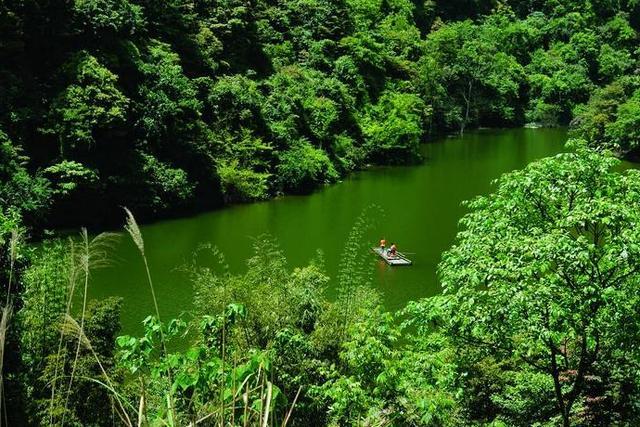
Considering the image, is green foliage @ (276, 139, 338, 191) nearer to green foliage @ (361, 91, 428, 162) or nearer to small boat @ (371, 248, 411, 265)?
green foliage @ (361, 91, 428, 162)

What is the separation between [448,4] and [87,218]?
43.3 meters

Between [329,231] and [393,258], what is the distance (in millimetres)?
3646

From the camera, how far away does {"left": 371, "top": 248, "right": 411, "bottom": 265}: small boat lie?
17.6 meters

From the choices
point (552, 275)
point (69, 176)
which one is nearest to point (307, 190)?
point (69, 176)

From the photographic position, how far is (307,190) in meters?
27.6

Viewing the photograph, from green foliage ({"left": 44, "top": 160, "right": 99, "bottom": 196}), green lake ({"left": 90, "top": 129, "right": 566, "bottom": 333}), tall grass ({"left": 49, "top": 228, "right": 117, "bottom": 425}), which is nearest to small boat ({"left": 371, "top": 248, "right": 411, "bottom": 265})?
green lake ({"left": 90, "top": 129, "right": 566, "bottom": 333})

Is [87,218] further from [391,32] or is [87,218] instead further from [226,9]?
[391,32]

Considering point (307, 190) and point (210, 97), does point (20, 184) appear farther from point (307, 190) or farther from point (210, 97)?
point (307, 190)

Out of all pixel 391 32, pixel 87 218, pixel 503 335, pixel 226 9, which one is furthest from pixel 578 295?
pixel 391 32

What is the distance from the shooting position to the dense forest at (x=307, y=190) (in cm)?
597

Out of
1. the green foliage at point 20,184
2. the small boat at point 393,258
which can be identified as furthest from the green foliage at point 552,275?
the green foliage at point 20,184

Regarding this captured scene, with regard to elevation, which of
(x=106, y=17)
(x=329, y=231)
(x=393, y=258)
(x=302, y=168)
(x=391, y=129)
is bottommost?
(x=393, y=258)

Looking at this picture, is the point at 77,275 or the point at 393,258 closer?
the point at 77,275

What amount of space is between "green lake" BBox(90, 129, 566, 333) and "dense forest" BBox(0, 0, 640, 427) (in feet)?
3.11
